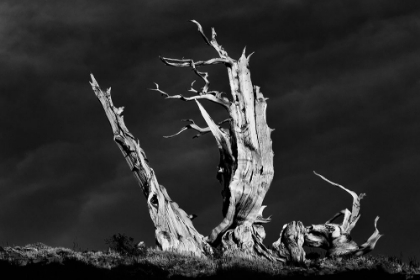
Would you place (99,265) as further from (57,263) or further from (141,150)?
(141,150)

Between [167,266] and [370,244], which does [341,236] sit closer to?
[370,244]

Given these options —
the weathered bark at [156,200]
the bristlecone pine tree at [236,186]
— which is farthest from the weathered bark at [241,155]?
the weathered bark at [156,200]

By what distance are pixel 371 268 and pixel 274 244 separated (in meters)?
5.23

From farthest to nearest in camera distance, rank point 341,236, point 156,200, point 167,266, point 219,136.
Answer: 1. point 219,136
2. point 156,200
3. point 341,236
4. point 167,266

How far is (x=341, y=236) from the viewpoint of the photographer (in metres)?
26.2

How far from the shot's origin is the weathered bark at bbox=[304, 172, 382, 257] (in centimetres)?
2589

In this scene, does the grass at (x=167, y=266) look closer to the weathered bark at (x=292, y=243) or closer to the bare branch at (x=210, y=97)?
the weathered bark at (x=292, y=243)

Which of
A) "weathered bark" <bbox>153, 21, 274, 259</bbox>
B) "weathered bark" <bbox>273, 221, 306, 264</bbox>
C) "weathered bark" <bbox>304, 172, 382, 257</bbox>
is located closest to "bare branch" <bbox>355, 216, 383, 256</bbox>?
"weathered bark" <bbox>304, 172, 382, 257</bbox>

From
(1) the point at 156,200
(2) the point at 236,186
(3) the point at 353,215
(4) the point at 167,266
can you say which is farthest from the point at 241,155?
(4) the point at 167,266

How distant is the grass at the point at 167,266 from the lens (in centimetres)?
1984

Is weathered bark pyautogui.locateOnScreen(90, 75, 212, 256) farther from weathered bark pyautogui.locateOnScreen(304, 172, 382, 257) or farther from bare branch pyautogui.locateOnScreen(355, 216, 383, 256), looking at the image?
bare branch pyautogui.locateOnScreen(355, 216, 383, 256)

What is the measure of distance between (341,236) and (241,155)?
4.82 m

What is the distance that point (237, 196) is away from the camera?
2702 cm

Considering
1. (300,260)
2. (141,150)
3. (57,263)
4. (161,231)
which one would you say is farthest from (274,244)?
(57,263)
